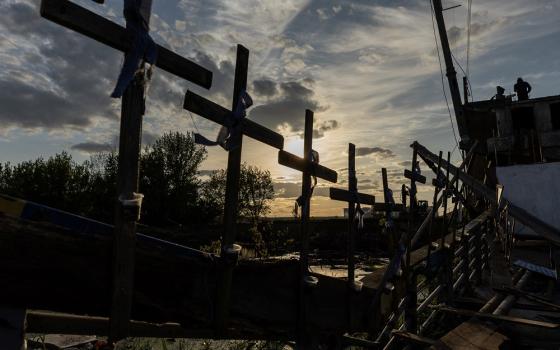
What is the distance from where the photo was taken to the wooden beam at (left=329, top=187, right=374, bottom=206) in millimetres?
5320

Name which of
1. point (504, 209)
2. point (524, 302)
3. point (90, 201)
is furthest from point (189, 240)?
point (524, 302)

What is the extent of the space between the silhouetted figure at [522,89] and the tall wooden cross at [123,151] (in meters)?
26.7

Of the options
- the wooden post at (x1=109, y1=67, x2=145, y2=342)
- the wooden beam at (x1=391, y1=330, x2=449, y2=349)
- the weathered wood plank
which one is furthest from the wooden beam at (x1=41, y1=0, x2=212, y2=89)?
the wooden beam at (x1=391, y1=330, x2=449, y2=349)

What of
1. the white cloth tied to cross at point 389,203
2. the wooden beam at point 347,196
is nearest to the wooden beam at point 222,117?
Result: the wooden beam at point 347,196

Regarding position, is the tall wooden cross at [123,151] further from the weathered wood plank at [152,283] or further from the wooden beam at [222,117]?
the wooden beam at [222,117]

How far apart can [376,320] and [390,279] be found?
924 millimetres

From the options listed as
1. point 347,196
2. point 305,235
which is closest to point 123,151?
point 305,235

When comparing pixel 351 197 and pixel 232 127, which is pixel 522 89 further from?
pixel 232 127

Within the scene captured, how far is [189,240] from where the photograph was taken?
31.4 metres

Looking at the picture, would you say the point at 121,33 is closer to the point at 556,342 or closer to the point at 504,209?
the point at 556,342

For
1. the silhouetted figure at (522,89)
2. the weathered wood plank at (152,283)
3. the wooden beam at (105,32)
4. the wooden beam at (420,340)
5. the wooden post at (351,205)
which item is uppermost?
the silhouetted figure at (522,89)

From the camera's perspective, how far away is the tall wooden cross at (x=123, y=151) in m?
2.45

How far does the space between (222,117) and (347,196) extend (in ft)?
8.99

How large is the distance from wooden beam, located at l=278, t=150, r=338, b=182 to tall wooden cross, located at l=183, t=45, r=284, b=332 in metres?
0.33
